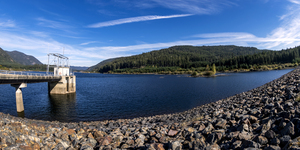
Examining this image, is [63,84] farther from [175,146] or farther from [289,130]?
[289,130]

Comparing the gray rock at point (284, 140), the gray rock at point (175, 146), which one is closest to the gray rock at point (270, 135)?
the gray rock at point (284, 140)

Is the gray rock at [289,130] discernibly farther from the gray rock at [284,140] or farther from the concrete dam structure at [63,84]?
the concrete dam structure at [63,84]

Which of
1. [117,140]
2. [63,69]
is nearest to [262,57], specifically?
[63,69]

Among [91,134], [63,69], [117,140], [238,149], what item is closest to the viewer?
[238,149]

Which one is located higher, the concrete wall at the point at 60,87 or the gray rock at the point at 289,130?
the gray rock at the point at 289,130

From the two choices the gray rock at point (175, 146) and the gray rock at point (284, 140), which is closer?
the gray rock at point (284, 140)

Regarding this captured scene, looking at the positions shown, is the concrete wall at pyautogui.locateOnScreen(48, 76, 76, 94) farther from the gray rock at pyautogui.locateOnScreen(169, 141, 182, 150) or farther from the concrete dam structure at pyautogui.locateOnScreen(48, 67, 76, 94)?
the gray rock at pyautogui.locateOnScreen(169, 141, 182, 150)

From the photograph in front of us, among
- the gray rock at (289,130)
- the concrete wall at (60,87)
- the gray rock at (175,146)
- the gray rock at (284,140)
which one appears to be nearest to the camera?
the gray rock at (284,140)

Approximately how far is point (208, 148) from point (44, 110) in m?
30.5

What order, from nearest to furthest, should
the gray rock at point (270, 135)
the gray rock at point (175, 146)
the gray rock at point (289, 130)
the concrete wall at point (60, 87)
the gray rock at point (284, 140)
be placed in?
the gray rock at point (284, 140) → the gray rock at point (289, 130) → the gray rock at point (270, 135) → the gray rock at point (175, 146) → the concrete wall at point (60, 87)

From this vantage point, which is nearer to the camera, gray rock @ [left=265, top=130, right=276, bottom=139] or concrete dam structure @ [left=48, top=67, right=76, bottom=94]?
gray rock @ [left=265, top=130, right=276, bottom=139]

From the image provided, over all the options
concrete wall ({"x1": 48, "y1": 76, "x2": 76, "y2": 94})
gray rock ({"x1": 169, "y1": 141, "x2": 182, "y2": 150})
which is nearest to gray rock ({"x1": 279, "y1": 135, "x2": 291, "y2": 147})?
gray rock ({"x1": 169, "y1": 141, "x2": 182, "y2": 150})

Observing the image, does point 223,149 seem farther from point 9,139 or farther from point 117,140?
point 9,139

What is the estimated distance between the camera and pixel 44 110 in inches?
1098
